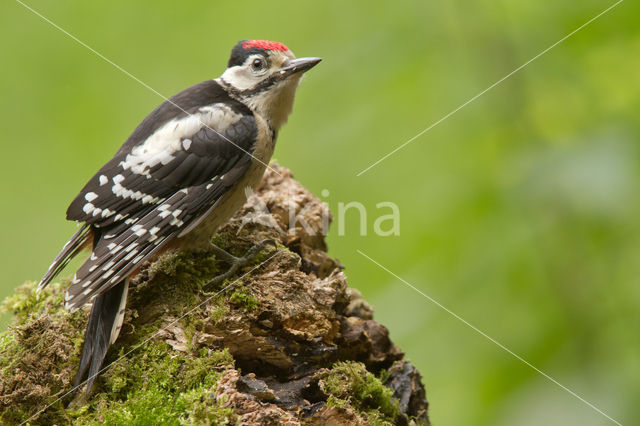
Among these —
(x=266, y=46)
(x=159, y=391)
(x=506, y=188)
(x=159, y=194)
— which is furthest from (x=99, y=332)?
(x=266, y=46)

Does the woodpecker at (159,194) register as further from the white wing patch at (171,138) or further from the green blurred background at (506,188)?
the green blurred background at (506,188)

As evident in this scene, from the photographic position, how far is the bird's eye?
3461mm

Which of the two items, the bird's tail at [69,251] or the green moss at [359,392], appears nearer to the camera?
the green moss at [359,392]

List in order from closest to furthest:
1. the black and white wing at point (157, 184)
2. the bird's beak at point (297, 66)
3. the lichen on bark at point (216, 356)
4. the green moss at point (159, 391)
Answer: the green moss at point (159, 391) → the lichen on bark at point (216, 356) → the black and white wing at point (157, 184) → the bird's beak at point (297, 66)

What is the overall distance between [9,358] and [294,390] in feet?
3.72

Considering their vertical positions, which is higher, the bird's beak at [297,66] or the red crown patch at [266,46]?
the red crown patch at [266,46]

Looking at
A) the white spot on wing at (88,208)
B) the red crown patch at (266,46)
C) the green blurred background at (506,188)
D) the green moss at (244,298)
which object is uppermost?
the red crown patch at (266,46)

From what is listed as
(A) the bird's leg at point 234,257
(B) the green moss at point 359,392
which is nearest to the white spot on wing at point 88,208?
(A) the bird's leg at point 234,257

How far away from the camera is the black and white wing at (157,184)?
→ 2.53 m

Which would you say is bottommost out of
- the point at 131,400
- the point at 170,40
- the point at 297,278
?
the point at 131,400

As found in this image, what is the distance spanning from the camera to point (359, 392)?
92.0 inches

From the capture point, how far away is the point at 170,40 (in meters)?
4.30

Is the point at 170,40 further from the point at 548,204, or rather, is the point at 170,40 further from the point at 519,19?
the point at 548,204

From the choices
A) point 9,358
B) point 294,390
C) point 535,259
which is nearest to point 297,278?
point 294,390
